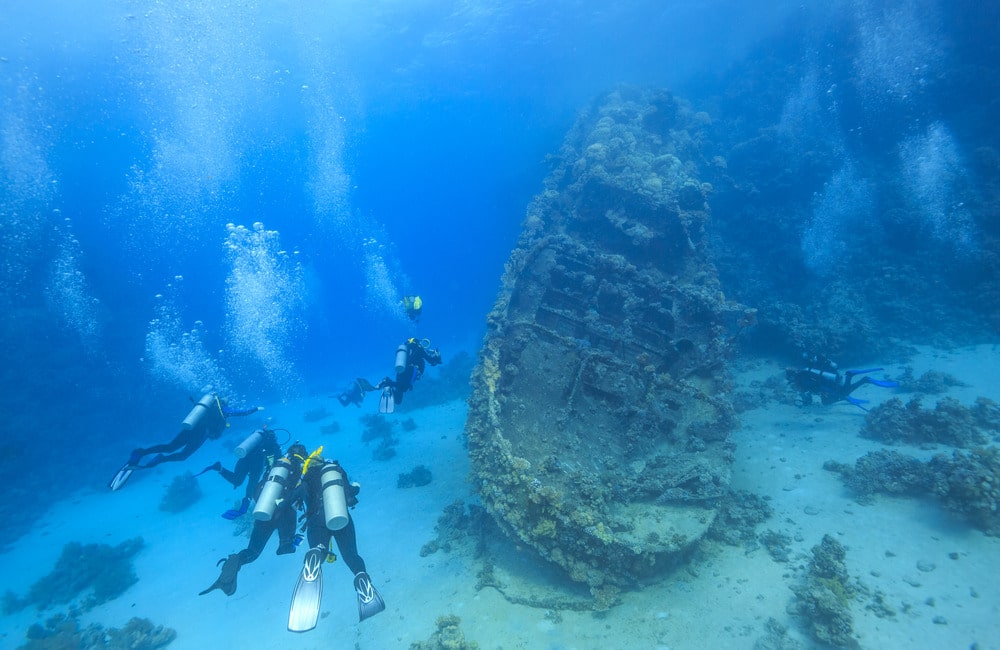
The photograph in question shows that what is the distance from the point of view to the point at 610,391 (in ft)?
28.2

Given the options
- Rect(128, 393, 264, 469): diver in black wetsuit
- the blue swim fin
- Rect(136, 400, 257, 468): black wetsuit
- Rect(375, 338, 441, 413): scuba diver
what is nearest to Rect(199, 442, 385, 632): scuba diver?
Rect(375, 338, 441, 413): scuba diver

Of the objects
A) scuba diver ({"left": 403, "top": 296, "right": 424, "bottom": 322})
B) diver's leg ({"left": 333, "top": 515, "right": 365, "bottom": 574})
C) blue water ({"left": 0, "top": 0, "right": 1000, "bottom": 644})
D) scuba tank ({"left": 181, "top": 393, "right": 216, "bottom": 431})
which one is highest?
blue water ({"left": 0, "top": 0, "right": 1000, "bottom": 644})

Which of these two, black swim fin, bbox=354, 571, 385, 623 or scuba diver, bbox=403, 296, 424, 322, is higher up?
scuba diver, bbox=403, 296, 424, 322

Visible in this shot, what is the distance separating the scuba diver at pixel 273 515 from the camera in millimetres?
5949

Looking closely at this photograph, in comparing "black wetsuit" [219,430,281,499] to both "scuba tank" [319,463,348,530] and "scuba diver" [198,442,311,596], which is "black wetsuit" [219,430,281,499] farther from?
"scuba tank" [319,463,348,530]

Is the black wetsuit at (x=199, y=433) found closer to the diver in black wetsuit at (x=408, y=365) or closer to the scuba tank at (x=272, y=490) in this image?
the diver in black wetsuit at (x=408, y=365)

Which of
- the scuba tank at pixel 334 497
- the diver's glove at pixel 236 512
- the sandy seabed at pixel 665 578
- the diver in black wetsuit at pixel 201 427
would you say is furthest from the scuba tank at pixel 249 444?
the scuba tank at pixel 334 497

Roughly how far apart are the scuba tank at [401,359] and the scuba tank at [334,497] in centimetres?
352

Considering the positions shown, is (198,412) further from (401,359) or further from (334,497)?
(334,497)

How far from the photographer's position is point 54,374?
23.8 metres

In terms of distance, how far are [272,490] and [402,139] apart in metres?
85.7

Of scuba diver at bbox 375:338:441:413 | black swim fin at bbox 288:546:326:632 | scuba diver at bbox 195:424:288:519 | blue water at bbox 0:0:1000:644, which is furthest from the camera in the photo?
blue water at bbox 0:0:1000:644

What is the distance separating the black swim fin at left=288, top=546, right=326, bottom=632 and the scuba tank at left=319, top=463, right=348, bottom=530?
0.73 meters

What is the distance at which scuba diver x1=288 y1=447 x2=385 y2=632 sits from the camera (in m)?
5.51
